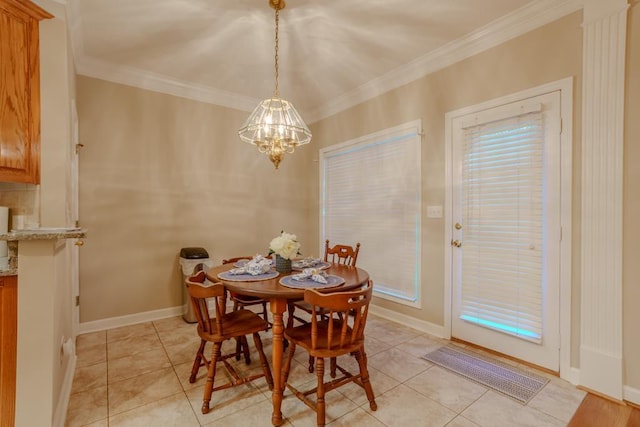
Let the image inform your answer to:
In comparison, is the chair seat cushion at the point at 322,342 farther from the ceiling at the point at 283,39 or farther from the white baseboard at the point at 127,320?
the ceiling at the point at 283,39

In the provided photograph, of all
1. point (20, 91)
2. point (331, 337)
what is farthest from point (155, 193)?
point (331, 337)

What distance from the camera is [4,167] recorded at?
5.66 feet

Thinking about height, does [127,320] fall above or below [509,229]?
below

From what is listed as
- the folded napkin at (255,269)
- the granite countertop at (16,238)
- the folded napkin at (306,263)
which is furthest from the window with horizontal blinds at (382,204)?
the granite countertop at (16,238)

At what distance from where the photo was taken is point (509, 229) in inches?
98.0

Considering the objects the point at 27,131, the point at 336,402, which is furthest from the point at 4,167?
the point at 336,402

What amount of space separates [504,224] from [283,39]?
8.42 ft

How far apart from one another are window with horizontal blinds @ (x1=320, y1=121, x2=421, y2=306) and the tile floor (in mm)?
962

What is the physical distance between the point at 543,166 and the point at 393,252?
169 cm

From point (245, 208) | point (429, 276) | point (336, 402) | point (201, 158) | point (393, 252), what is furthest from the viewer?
point (245, 208)

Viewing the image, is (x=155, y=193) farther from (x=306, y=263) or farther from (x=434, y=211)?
(x=434, y=211)

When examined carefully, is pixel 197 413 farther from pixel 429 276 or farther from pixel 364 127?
pixel 364 127

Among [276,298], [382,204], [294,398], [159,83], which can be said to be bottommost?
[294,398]

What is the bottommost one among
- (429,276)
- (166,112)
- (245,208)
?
(429,276)
